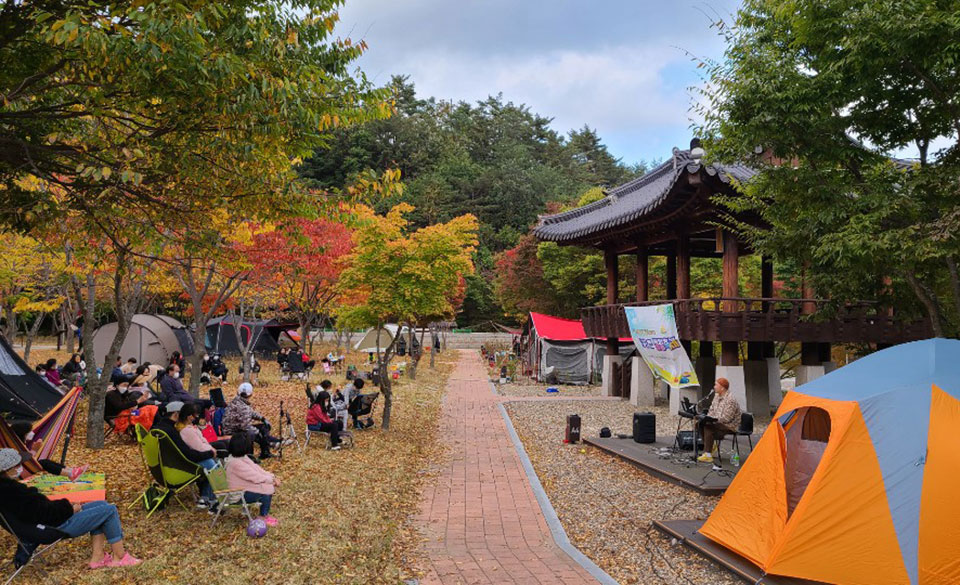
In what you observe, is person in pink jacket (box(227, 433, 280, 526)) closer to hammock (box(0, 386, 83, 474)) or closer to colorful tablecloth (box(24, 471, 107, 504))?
colorful tablecloth (box(24, 471, 107, 504))

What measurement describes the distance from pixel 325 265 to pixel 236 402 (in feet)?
40.9

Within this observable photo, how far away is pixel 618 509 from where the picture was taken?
7992 millimetres

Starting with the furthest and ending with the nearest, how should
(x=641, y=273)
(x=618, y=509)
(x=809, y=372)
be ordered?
(x=641, y=273) < (x=809, y=372) < (x=618, y=509)

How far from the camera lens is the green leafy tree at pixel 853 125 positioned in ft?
20.3

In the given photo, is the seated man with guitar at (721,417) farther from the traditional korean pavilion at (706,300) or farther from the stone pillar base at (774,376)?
the stone pillar base at (774,376)

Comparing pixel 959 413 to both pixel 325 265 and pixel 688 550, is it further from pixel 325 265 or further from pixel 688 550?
pixel 325 265

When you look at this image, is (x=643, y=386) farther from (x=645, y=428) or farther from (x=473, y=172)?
(x=473, y=172)

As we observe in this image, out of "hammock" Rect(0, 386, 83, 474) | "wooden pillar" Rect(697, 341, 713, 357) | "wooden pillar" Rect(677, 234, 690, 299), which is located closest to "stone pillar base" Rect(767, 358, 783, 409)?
"wooden pillar" Rect(697, 341, 713, 357)

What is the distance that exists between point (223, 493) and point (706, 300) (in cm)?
1193

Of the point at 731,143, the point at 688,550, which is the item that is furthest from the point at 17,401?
the point at 731,143

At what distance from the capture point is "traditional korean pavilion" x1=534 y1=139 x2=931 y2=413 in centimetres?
1444

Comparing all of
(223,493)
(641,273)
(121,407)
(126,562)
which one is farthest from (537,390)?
(126,562)

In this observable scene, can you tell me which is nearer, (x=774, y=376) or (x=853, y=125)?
(x=853, y=125)

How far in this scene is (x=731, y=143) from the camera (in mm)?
7695
